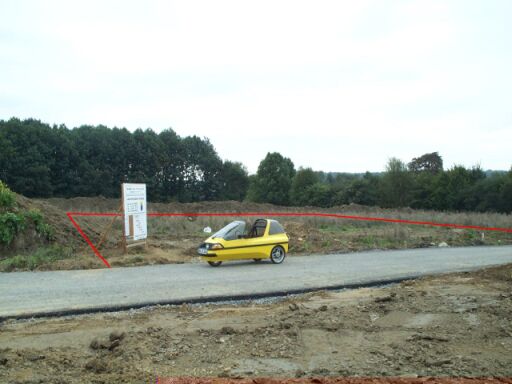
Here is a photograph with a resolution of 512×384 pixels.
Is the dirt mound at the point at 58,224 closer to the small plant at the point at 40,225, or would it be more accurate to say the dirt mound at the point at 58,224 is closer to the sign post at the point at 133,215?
the small plant at the point at 40,225

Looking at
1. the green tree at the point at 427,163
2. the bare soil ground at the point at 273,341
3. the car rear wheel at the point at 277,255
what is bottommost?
the bare soil ground at the point at 273,341

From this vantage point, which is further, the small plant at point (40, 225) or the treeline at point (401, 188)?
the treeline at point (401, 188)

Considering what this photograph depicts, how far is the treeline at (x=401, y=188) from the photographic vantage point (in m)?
50.8

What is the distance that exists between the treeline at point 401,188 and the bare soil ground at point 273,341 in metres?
44.9

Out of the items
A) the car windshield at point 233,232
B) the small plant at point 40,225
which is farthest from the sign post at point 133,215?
the car windshield at point 233,232

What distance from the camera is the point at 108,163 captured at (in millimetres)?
66875

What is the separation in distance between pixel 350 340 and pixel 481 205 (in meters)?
48.7

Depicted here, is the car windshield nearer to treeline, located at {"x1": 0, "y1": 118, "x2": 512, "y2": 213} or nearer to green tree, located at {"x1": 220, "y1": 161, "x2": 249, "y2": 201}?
treeline, located at {"x1": 0, "y1": 118, "x2": 512, "y2": 213}

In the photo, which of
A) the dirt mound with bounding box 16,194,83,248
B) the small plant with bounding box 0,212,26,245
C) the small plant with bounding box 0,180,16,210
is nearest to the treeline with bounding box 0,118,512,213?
the dirt mound with bounding box 16,194,83,248

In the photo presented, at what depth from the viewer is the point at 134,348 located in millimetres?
6516

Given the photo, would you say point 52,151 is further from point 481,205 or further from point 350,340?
point 350,340

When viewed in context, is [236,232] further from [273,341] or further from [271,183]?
[271,183]

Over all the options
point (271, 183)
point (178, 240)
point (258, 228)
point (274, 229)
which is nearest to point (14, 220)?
point (178, 240)

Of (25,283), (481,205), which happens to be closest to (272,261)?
(25,283)
